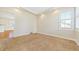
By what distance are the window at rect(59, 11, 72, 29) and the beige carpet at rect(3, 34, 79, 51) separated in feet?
0.73

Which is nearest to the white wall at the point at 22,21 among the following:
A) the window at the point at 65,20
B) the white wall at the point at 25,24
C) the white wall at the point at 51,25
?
the white wall at the point at 25,24

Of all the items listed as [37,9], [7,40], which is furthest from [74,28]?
[7,40]

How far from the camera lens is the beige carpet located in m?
1.69

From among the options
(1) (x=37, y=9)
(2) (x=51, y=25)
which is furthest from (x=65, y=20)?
(1) (x=37, y=9)

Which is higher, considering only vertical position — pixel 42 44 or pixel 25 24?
pixel 25 24

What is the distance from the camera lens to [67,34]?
1695 mm

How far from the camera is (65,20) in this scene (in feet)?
5.68

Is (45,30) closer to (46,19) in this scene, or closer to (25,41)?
(46,19)

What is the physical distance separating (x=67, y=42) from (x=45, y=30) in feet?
1.32

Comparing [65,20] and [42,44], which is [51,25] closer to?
[65,20]

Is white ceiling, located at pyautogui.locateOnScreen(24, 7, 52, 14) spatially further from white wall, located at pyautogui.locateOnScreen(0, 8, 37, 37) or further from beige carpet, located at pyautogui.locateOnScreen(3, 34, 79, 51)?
beige carpet, located at pyautogui.locateOnScreen(3, 34, 79, 51)

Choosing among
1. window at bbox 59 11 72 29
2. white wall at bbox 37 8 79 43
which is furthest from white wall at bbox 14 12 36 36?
window at bbox 59 11 72 29

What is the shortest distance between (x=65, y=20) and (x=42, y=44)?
546 millimetres

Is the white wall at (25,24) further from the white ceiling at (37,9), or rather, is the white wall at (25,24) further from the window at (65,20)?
the window at (65,20)
